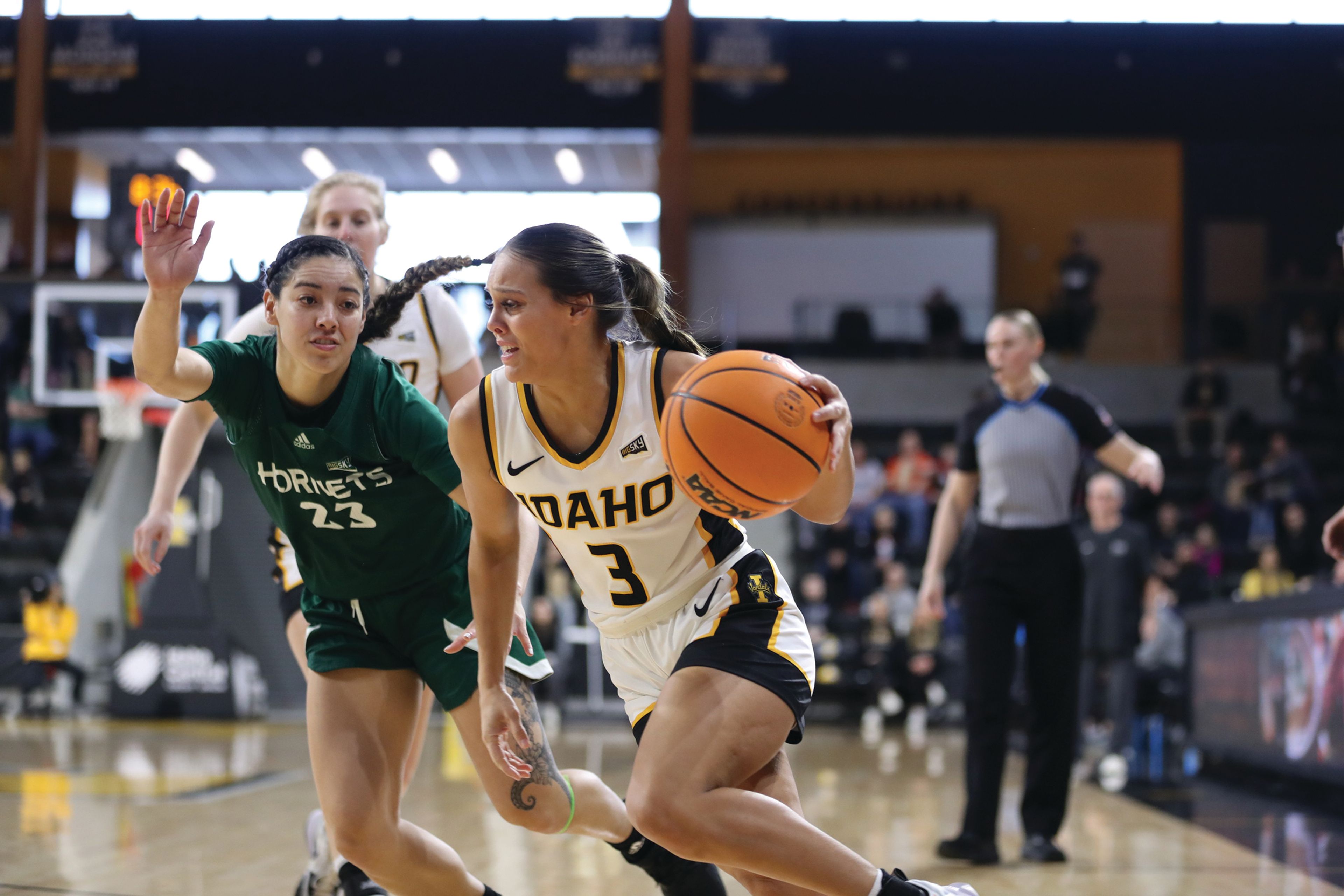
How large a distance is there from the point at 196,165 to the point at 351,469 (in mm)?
21641

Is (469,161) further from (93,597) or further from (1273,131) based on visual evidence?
(1273,131)

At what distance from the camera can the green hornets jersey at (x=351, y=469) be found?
3.00 m

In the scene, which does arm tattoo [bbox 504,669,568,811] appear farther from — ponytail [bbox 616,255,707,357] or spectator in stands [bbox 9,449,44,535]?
spectator in stands [bbox 9,449,44,535]

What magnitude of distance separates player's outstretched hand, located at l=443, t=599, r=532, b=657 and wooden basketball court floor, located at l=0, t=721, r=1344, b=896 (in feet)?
4.40

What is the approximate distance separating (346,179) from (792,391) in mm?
1768

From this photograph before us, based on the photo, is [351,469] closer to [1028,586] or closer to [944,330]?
[1028,586]

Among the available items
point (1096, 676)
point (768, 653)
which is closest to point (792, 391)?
point (768, 653)

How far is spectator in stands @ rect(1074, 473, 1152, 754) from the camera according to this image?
790 centimetres

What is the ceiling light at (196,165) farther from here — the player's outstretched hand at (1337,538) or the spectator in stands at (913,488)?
the player's outstretched hand at (1337,538)

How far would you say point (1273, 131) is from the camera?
685 inches

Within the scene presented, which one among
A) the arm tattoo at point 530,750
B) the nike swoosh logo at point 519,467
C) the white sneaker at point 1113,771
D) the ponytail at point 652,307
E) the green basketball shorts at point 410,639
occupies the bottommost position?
the white sneaker at point 1113,771

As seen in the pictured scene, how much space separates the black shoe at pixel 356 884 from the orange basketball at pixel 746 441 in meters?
1.47

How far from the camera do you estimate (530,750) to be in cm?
307

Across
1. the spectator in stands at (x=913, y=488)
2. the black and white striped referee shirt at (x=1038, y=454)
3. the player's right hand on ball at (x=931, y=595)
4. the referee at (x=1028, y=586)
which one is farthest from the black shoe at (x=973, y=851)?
the spectator in stands at (x=913, y=488)
